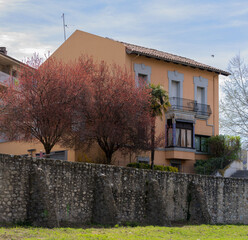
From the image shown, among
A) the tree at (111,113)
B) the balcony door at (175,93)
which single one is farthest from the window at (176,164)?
the tree at (111,113)

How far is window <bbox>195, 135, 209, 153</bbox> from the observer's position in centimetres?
4131

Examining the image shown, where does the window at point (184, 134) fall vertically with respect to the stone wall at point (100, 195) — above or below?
above

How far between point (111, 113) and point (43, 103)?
474cm

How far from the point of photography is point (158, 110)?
112ft

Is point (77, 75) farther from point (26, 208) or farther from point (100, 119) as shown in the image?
point (26, 208)

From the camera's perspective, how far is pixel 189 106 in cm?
4031

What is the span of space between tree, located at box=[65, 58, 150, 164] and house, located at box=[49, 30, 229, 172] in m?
3.68

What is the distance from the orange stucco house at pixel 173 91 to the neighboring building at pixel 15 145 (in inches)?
5.4

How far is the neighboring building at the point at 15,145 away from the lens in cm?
3597

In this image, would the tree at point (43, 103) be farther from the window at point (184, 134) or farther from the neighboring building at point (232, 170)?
the neighboring building at point (232, 170)

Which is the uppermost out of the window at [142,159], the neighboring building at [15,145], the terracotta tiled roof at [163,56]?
the terracotta tiled roof at [163,56]

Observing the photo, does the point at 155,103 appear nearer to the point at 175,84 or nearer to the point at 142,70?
the point at 142,70

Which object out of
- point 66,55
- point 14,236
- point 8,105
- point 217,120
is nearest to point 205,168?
point 217,120

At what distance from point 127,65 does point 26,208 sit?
2073cm
